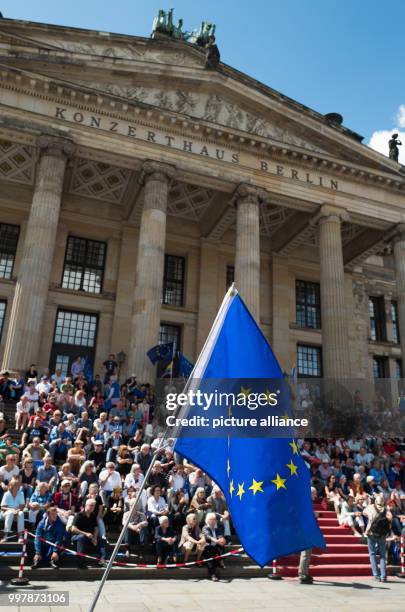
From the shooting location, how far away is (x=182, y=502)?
34.9 ft

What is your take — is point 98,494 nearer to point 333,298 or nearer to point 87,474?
point 87,474

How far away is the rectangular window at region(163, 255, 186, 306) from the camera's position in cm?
2834

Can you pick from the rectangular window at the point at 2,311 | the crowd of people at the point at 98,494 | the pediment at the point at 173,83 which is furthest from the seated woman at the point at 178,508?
the pediment at the point at 173,83

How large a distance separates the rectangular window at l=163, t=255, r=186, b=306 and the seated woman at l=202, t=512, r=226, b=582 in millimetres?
18546

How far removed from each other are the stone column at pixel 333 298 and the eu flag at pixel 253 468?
1853cm

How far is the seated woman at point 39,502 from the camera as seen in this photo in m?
9.25

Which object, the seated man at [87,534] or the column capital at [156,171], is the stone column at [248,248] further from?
the seated man at [87,534]

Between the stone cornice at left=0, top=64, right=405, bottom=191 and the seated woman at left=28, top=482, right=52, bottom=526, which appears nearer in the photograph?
the seated woman at left=28, top=482, right=52, bottom=526

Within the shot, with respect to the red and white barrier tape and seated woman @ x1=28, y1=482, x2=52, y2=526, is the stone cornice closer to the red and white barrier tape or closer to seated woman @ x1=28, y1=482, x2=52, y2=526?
seated woman @ x1=28, y1=482, x2=52, y2=526

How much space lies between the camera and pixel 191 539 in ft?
31.6

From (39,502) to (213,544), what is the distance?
3.44 meters

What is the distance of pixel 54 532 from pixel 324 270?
1893 cm

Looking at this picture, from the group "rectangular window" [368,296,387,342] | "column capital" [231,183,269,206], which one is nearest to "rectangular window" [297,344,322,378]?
"rectangular window" [368,296,387,342]
